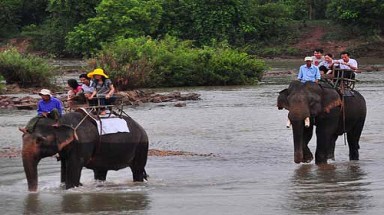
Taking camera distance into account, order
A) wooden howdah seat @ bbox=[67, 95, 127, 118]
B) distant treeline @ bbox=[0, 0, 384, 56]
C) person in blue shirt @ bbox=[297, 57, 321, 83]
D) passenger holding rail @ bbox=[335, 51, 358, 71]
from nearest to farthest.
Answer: wooden howdah seat @ bbox=[67, 95, 127, 118] → person in blue shirt @ bbox=[297, 57, 321, 83] → passenger holding rail @ bbox=[335, 51, 358, 71] → distant treeline @ bbox=[0, 0, 384, 56]

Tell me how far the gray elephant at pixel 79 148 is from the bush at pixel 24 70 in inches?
997

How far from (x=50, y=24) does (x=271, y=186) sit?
7140 centimetres

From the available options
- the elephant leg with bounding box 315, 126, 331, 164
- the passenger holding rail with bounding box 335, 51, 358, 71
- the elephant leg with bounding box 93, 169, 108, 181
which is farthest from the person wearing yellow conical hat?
the passenger holding rail with bounding box 335, 51, 358, 71

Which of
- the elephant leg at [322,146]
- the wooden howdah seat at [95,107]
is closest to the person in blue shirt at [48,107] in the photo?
the wooden howdah seat at [95,107]

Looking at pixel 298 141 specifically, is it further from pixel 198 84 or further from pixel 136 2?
pixel 136 2

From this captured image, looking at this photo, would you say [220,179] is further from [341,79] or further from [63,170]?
[341,79]

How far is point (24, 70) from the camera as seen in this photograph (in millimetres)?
40438

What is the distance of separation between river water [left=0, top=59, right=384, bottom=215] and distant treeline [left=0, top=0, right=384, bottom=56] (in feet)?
140

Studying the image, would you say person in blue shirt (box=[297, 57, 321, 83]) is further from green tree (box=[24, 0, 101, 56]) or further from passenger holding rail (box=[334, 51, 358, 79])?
green tree (box=[24, 0, 101, 56])

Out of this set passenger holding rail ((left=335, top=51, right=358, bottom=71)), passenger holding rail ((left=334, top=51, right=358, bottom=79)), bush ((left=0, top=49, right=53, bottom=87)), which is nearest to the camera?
passenger holding rail ((left=334, top=51, right=358, bottom=79))

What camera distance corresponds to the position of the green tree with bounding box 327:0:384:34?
74.6m

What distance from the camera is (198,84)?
44.5 metres

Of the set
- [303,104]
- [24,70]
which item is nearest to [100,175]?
[303,104]

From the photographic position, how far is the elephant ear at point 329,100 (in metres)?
17.7
